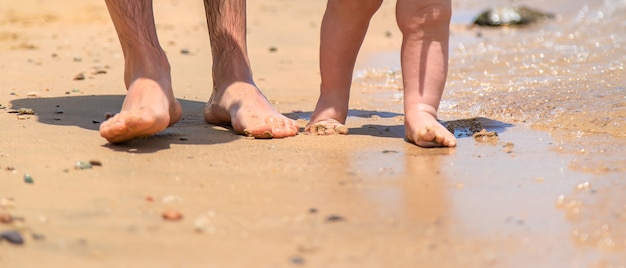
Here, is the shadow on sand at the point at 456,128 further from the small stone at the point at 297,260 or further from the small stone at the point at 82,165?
the small stone at the point at 297,260

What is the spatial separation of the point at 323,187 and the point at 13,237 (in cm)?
74

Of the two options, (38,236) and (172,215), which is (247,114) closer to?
(172,215)

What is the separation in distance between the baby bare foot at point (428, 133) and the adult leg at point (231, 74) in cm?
47

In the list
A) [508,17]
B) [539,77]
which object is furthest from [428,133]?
[508,17]

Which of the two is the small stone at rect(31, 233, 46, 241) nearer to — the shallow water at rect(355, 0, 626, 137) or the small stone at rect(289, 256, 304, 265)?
the small stone at rect(289, 256, 304, 265)

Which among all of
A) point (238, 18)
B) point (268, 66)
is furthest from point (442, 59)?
point (268, 66)

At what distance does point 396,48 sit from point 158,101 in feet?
10.8

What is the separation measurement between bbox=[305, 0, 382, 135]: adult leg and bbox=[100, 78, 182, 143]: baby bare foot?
50 centimetres

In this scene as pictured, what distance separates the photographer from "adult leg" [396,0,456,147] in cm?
273

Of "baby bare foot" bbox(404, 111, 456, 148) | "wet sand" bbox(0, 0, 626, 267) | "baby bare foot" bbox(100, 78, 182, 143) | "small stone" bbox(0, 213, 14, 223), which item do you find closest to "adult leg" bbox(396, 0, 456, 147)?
"baby bare foot" bbox(404, 111, 456, 148)

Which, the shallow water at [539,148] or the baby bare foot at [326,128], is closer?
the shallow water at [539,148]

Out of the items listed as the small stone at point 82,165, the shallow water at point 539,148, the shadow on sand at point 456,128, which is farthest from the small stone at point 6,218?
the shadow on sand at point 456,128

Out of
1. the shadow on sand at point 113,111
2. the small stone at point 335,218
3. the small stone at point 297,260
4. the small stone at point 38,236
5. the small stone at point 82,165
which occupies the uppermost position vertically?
the small stone at point 335,218

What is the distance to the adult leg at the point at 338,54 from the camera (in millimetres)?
2861
